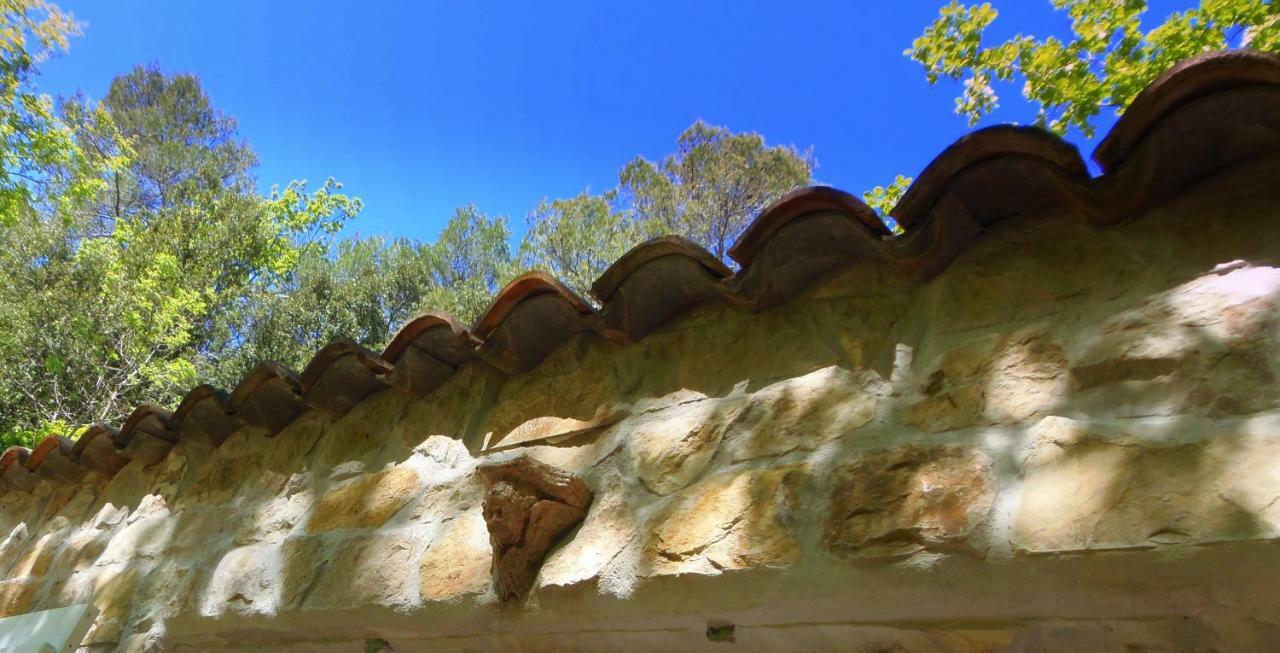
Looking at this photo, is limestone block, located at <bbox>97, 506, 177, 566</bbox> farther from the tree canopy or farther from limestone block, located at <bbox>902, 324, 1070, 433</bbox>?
the tree canopy

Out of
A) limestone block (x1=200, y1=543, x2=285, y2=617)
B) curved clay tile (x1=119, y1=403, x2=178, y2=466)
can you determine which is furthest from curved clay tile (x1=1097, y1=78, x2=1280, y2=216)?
curved clay tile (x1=119, y1=403, x2=178, y2=466)

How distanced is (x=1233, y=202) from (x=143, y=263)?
39.0ft

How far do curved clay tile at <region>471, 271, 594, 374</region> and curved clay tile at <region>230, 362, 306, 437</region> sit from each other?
707 mm

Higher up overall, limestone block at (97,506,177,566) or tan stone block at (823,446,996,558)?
limestone block at (97,506,177,566)

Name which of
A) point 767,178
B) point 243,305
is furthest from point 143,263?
point 767,178

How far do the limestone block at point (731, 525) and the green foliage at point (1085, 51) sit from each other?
4.43 meters

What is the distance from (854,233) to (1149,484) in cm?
59

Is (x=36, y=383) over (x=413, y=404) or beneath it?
over

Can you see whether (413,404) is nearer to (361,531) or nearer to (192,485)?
(361,531)

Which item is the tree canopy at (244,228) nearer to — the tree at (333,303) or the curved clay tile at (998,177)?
the tree at (333,303)

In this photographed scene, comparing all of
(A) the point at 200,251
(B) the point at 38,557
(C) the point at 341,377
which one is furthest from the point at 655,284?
(A) the point at 200,251

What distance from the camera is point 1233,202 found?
1.09 metres

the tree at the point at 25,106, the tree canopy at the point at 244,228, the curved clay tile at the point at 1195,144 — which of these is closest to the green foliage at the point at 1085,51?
the tree canopy at the point at 244,228

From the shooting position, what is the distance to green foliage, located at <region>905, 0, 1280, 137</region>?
4395mm
